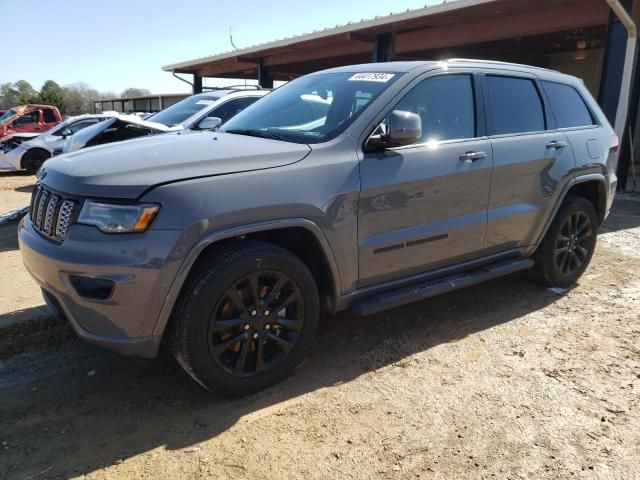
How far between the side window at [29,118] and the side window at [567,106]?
1676 centimetres

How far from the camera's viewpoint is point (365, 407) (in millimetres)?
2893

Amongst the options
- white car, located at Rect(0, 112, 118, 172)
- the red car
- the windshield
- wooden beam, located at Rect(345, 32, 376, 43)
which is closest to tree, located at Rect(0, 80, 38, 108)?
the red car

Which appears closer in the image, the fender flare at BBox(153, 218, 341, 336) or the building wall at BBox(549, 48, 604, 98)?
the fender flare at BBox(153, 218, 341, 336)

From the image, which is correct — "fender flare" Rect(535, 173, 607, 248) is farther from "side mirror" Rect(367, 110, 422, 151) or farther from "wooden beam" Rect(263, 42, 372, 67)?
"wooden beam" Rect(263, 42, 372, 67)

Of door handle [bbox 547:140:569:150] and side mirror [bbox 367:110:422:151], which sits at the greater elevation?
side mirror [bbox 367:110:422:151]

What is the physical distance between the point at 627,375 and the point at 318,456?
7.06ft

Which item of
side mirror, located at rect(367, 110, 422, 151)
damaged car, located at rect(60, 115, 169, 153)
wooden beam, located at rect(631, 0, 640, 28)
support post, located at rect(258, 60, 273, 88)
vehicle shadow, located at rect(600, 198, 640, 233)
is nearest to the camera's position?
side mirror, located at rect(367, 110, 422, 151)

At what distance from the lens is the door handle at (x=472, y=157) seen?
11.8ft

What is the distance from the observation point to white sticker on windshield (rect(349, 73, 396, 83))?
3.50 meters

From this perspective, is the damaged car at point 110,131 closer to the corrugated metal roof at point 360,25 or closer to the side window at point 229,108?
the side window at point 229,108

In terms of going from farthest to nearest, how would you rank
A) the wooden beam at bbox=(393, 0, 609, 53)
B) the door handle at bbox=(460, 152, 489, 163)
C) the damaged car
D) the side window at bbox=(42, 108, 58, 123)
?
the side window at bbox=(42, 108, 58, 123) < the wooden beam at bbox=(393, 0, 609, 53) < the damaged car < the door handle at bbox=(460, 152, 489, 163)

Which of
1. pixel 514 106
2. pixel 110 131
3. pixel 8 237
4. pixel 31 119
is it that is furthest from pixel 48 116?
pixel 514 106

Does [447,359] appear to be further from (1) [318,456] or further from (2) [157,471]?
(2) [157,471]

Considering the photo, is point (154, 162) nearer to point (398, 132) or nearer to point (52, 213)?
point (52, 213)
